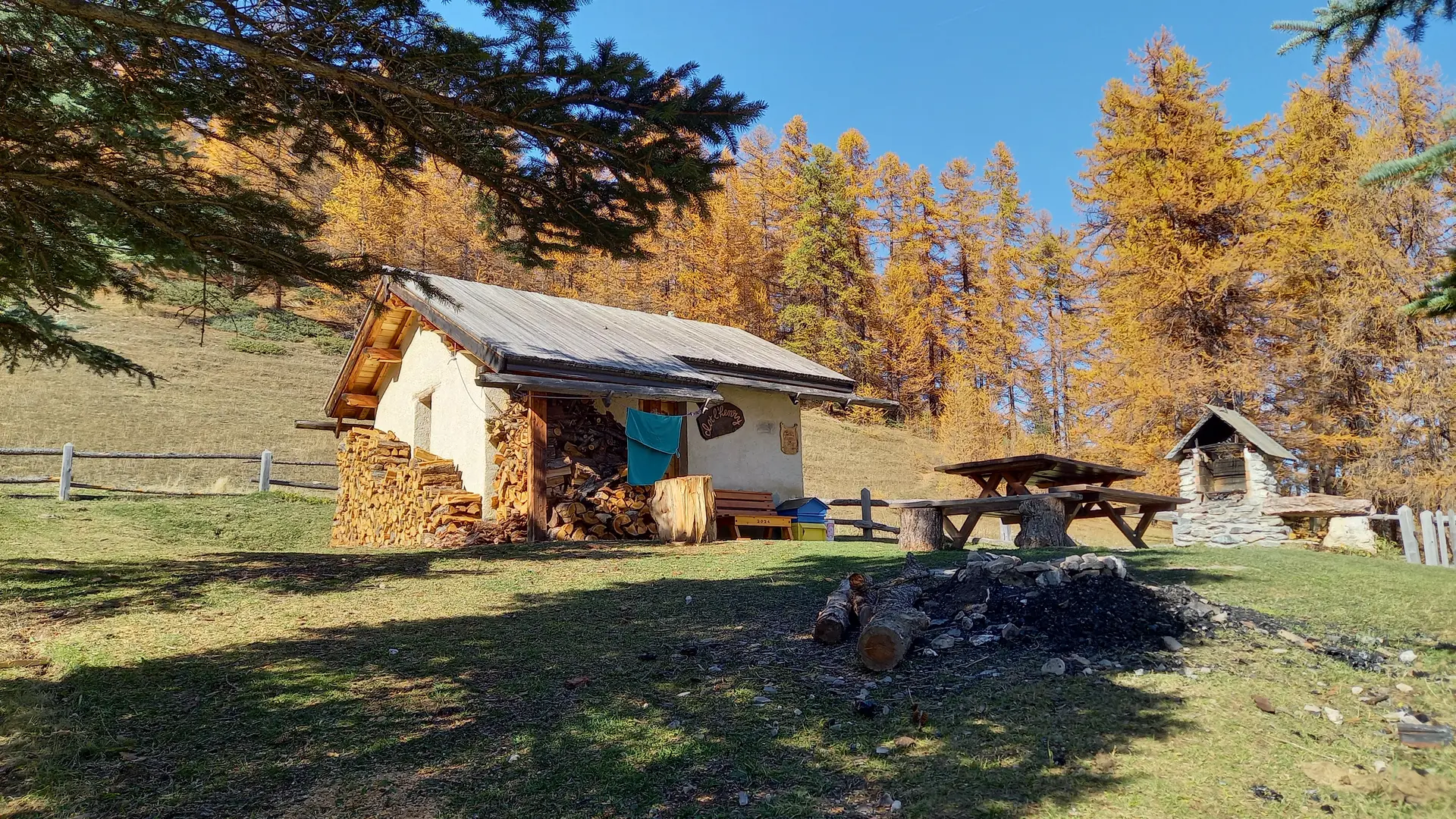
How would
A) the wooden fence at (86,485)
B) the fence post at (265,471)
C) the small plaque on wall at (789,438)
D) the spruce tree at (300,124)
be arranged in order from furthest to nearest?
the fence post at (265,471) → the wooden fence at (86,485) → the small plaque on wall at (789,438) → the spruce tree at (300,124)

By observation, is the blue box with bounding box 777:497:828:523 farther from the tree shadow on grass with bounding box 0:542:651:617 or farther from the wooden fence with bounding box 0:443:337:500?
the wooden fence with bounding box 0:443:337:500

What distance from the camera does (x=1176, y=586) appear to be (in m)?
5.90

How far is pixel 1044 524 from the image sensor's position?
10.0 metres

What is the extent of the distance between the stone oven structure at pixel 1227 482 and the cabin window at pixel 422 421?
49.6 feet

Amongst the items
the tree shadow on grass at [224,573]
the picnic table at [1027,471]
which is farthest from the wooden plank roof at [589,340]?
the picnic table at [1027,471]

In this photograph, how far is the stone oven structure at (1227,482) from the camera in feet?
54.0

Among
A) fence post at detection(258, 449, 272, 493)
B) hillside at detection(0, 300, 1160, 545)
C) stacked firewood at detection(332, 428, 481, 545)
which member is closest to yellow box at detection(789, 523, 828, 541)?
stacked firewood at detection(332, 428, 481, 545)

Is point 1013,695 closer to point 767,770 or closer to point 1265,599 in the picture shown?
point 767,770

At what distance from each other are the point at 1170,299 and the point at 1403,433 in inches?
238

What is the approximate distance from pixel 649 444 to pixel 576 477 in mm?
1296

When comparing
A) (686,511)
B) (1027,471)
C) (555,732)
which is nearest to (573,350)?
(686,511)

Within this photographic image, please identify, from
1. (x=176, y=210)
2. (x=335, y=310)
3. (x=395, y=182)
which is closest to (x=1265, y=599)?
(x=395, y=182)

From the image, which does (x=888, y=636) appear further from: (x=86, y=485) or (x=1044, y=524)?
(x=86, y=485)

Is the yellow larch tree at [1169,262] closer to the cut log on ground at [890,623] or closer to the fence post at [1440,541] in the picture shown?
the fence post at [1440,541]
